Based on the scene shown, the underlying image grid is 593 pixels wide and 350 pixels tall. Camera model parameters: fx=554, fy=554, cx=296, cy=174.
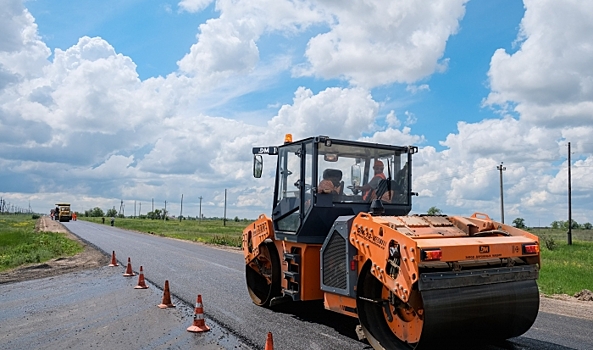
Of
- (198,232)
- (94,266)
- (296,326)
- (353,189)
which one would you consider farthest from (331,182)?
(198,232)

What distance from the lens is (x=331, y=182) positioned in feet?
27.2

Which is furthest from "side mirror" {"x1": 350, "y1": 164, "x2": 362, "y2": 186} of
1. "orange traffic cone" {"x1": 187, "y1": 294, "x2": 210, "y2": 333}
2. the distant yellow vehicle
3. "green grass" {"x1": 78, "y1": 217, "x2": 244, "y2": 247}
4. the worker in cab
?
the distant yellow vehicle

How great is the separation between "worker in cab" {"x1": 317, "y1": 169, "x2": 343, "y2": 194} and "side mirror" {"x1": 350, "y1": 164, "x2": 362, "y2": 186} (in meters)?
0.21

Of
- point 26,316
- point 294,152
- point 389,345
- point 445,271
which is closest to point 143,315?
point 26,316

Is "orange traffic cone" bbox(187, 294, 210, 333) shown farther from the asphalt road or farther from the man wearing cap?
the man wearing cap

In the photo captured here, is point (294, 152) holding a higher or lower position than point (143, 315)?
higher

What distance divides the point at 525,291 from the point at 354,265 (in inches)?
77.4

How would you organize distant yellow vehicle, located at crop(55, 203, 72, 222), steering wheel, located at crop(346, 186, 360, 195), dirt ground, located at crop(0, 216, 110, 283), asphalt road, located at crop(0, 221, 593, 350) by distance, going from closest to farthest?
asphalt road, located at crop(0, 221, 593, 350), steering wheel, located at crop(346, 186, 360, 195), dirt ground, located at crop(0, 216, 110, 283), distant yellow vehicle, located at crop(55, 203, 72, 222)

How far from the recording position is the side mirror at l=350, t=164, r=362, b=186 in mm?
8477

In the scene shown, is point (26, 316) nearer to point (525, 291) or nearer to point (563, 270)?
point (525, 291)

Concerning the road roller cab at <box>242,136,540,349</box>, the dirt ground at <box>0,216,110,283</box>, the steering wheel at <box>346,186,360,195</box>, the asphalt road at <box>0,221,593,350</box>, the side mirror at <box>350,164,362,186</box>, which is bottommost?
the dirt ground at <box>0,216,110,283</box>

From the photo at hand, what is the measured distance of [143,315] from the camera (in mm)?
9305

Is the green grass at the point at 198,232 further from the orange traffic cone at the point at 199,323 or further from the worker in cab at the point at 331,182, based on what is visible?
the worker in cab at the point at 331,182

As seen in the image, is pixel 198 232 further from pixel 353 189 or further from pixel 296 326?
pixel 353 189
